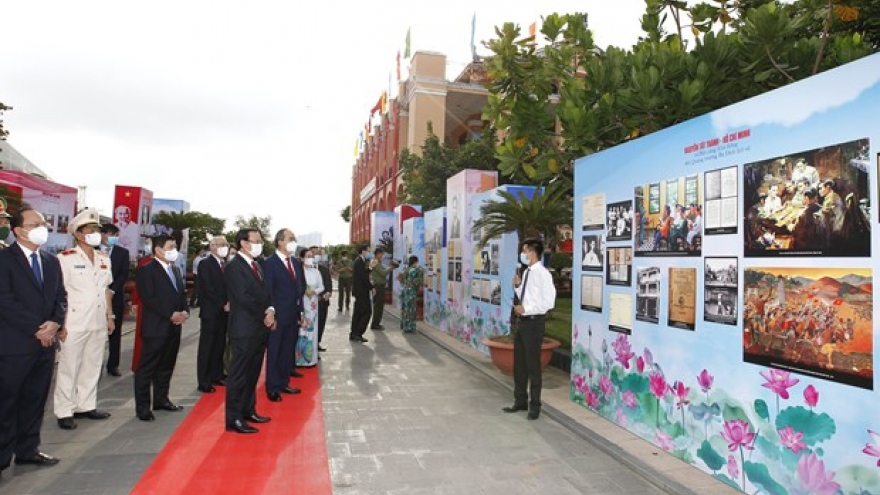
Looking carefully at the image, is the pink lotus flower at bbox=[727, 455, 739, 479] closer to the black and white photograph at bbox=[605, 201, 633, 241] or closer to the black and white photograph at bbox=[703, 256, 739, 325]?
the black and white photograph at bbox=[703, 256, 739, 325]

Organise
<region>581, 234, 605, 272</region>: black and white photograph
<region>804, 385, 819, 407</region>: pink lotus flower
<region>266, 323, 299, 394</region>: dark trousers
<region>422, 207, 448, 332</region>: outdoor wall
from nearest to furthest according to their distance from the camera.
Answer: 1. <region>804, 385, 819, 407</region>: pink lotus flower
2. <region>581, 234, 605, 272</region>: black and white photograph
3. <region>266, 323, 299, 394</region>: dark trousers
4. <region>422, 207, 448, 332</region>: outdoor wall

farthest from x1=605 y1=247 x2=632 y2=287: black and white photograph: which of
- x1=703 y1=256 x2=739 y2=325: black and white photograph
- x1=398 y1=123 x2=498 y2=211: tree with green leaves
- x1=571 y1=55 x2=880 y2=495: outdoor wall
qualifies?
x1=398 y1=123 x2=498 y2=211: tree with green leaves

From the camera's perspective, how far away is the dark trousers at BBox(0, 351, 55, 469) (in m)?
3.49

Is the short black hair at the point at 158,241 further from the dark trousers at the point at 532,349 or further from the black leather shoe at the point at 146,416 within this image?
the dark trousers at the point at 532,349

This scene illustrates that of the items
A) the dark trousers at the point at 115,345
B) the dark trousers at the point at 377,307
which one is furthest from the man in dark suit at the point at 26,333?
the dark trousers at the point at 377,307

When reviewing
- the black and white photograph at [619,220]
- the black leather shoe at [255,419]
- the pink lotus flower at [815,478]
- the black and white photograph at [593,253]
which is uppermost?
the black and white photograph at [619,220]

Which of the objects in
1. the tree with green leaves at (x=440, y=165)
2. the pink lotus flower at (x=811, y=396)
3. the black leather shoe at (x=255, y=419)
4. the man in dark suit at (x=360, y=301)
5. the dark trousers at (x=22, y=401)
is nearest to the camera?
the pink lotus flower at (x=811, y=396)

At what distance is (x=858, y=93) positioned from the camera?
2.78 meters

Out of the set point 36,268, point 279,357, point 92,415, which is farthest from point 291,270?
point 36,268

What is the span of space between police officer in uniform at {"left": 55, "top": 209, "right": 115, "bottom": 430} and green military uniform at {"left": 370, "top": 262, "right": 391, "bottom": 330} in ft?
21.6

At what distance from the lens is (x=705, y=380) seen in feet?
12.3

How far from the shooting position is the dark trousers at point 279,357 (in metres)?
5.75

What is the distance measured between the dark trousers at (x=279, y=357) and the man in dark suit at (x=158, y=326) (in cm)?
92

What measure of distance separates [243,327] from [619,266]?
3.37 m
